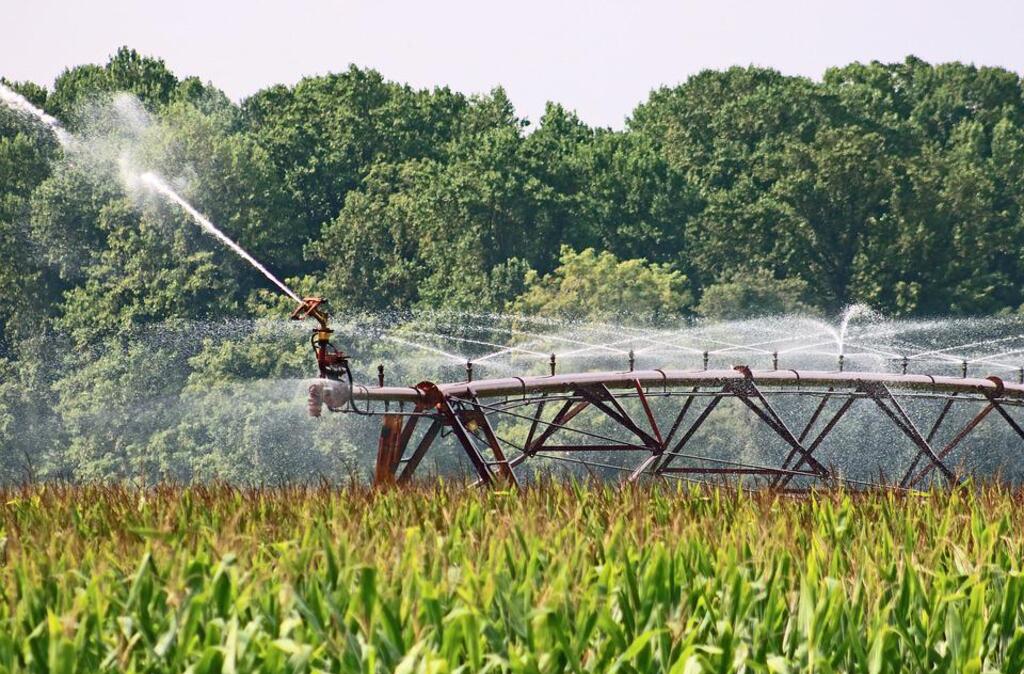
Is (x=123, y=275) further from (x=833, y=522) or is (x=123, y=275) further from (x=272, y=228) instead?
(x=833, y=522)

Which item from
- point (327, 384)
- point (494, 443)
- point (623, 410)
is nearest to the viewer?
point (327, 384)

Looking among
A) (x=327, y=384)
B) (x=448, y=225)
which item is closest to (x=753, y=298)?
(x=448, y=225)

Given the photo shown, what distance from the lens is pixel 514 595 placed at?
35.1ft

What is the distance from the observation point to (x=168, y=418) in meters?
70.0

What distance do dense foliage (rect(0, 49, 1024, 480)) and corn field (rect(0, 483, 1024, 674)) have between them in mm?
54969

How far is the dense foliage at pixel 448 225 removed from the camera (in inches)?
2862

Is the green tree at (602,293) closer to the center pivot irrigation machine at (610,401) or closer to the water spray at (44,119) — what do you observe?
the water spray at (44,119)

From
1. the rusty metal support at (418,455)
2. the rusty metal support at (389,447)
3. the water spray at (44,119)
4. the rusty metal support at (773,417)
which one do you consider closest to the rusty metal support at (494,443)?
the rusty metal support at (418,455)

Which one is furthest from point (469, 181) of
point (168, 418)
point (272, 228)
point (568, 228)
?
point (168, 418)

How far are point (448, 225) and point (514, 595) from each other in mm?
66792

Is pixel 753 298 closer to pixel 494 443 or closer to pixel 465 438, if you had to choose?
pixel 494 443

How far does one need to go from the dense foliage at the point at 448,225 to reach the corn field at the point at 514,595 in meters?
55.0

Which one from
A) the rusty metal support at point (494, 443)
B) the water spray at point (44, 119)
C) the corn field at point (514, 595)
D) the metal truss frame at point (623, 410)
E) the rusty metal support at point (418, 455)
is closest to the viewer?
the corn field at point (514, 595)

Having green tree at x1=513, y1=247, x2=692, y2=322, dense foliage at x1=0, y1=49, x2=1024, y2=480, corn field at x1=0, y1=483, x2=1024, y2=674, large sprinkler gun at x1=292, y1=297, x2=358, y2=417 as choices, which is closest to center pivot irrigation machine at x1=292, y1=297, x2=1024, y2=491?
large sprinkler gun at x1=292, y1=297, x2=358, y2=417
